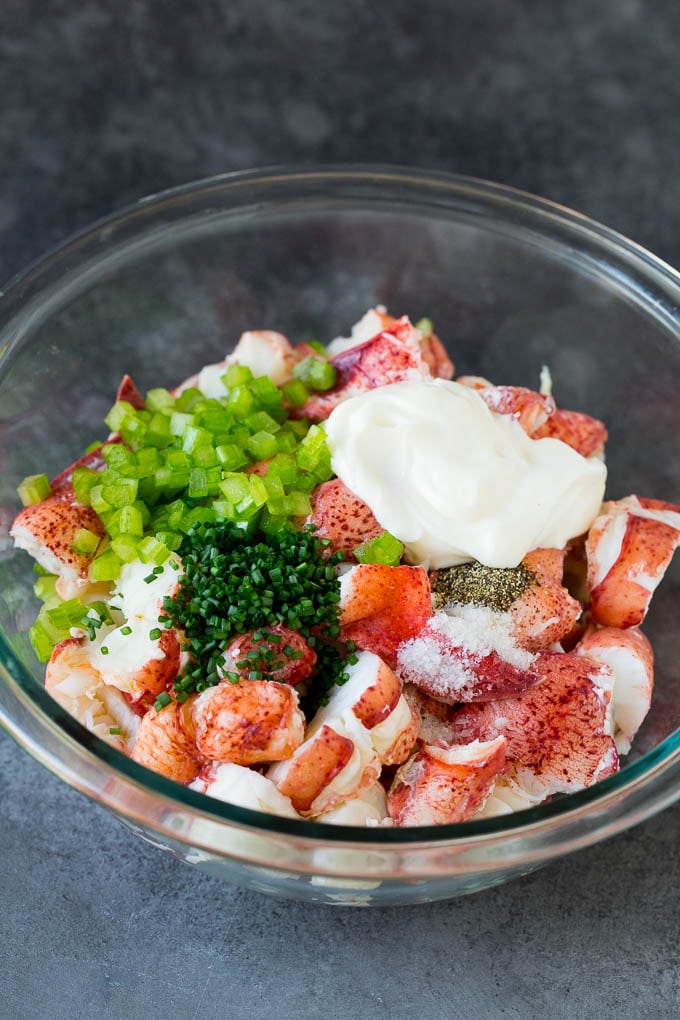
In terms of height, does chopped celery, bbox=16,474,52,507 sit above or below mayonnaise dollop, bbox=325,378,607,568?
below

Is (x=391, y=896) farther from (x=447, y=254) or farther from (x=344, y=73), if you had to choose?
(x=344, y=73)

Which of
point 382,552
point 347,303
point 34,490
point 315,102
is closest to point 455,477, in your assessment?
point 382,552

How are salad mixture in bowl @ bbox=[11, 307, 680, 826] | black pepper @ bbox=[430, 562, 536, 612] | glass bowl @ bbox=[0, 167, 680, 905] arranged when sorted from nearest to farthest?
salad mixture in bowl @ bbox=[11, 307, 680, 826], black pepper @ bbox=[430, 562, 536, 612], glass bowl @ bbox=[0, 167, 680, 905]

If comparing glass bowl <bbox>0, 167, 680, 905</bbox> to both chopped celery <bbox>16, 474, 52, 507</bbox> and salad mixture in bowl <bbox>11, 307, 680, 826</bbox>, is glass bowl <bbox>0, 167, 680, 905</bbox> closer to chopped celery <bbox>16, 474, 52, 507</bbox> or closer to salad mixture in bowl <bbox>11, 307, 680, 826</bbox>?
chopped celery <bbox>16, 474, 52, 507</bbox>

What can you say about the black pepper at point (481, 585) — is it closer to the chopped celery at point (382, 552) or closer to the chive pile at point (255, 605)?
the chopped celery at point (382, 552)

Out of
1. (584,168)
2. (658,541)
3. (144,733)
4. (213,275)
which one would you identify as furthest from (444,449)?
(584,168)

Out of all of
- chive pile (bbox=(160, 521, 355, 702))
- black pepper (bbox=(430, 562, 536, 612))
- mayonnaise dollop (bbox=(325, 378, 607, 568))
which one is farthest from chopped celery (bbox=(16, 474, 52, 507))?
black pepper (bbox=(430, 562, 536, 612))
